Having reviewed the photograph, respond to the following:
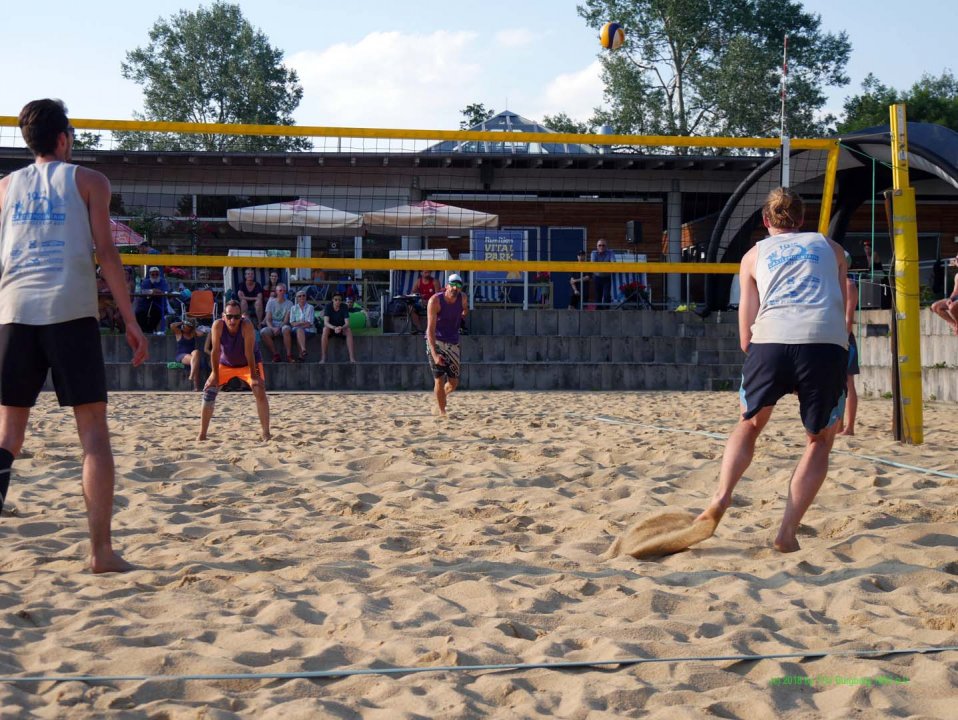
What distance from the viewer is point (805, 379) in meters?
3.56

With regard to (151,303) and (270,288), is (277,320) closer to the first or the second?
(270,288)

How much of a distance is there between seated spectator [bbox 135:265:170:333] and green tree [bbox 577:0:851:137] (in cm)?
2441

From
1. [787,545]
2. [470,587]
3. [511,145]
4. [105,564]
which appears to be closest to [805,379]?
[787,545]

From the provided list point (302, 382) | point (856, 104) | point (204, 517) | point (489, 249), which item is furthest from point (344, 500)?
point (856, 104)

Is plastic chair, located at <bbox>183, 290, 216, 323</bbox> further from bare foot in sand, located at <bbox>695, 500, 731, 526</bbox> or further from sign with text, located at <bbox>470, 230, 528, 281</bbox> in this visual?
bare foot in sand, located at <bbox>695, 500, 731, 526</bbox>

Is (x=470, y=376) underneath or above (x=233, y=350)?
underneath

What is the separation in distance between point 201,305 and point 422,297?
3087 mm

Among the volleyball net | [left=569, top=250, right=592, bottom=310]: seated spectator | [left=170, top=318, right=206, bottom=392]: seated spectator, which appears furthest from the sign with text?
[left=170, top=318, right=206, bottom=392]: seated spectator

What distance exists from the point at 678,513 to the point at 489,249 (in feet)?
48.9

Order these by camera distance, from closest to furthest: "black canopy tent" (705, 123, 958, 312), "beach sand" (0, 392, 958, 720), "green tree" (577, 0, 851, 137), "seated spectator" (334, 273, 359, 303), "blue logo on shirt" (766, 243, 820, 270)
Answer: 1. "beach sand" (0, 392, 958, 720)
2. "blue logo on shirt" (766, 243, 820, 270)
3. "black canopy tent" (705, 123, 958, 312)
4. "seated spectator" (334, 273, 359, 303)
5. "green tree" (577, 0, 851, 137)

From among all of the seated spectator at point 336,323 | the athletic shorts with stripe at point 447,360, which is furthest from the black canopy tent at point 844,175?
the seated spectator at point 336,323

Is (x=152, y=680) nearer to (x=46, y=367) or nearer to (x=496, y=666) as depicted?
(x=496, y=666)

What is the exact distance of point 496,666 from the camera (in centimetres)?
245

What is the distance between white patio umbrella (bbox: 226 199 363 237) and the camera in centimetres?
1503
